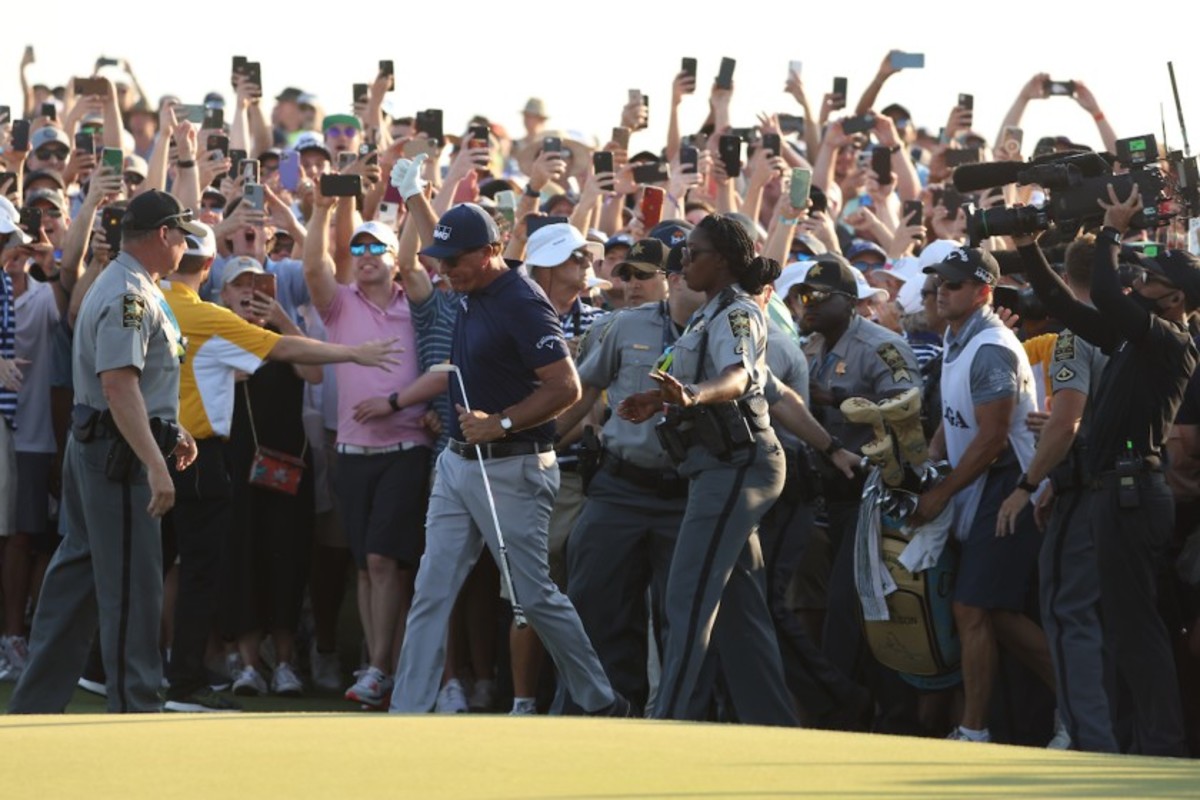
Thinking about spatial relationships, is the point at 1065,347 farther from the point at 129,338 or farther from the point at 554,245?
the point at 129,338

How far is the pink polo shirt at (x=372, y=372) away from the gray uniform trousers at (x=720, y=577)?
2.57 m

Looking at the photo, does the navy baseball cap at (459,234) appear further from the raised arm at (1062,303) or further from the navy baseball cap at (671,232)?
the raised arm at (1062,303)

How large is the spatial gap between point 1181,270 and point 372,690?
4489 millimetres

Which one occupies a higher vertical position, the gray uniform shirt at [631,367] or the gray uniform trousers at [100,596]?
the gray uniform shirt at [631,367]

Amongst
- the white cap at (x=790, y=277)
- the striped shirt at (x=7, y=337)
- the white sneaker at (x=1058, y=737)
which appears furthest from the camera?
the striped shirt at (x=7, y=337)

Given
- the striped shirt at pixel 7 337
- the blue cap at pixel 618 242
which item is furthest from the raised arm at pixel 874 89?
the striped shirt at pixel 7 337

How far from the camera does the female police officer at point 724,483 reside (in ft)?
29.3

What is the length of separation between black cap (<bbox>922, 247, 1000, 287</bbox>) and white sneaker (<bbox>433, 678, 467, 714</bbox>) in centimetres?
330

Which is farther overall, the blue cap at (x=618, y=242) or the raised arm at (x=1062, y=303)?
the blue cap at (x=618, y=242)

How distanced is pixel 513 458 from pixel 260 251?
3.76 meters

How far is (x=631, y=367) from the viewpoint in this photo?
9.86m

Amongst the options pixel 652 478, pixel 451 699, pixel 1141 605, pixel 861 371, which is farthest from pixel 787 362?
pixel 451 699

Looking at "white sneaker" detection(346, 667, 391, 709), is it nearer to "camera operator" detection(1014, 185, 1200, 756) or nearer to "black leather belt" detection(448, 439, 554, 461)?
"black leather belt" detection(448, 439, 554, 461)

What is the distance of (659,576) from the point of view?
32.5 feet
